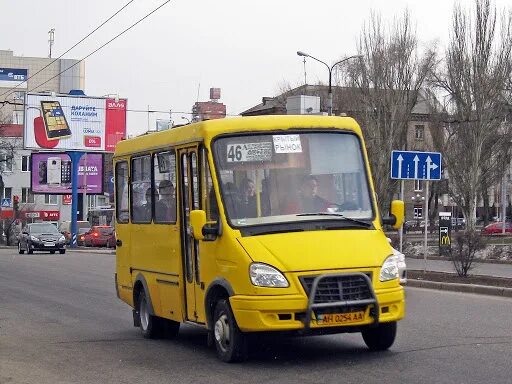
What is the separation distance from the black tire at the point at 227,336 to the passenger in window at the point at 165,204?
5.89ft

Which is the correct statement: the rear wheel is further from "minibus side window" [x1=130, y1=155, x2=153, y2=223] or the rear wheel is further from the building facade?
the building facade

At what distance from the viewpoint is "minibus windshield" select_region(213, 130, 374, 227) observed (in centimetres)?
1053

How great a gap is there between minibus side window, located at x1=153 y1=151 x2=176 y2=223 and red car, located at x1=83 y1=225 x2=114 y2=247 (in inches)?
2169

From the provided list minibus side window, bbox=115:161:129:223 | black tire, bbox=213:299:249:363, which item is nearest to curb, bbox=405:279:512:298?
minibus side window, bbox=115:161:129:223

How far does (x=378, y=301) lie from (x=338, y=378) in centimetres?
95

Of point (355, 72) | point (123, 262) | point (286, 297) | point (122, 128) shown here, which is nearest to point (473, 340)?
point (286, 297)

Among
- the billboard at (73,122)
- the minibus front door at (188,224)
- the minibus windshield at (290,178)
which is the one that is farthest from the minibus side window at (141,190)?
the billboard at (73,122)

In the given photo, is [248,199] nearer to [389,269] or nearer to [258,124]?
[258,124]

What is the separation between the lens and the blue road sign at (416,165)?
2514cm

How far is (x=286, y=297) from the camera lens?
9648 millimetres

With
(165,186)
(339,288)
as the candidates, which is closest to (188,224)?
(165,186)

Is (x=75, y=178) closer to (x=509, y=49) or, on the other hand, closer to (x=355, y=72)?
(x=355, y=72)

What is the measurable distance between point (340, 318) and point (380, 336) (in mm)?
1222

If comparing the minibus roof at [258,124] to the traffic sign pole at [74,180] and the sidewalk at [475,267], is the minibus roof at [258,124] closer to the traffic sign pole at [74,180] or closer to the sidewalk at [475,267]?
the sidewalk at [475,267]
